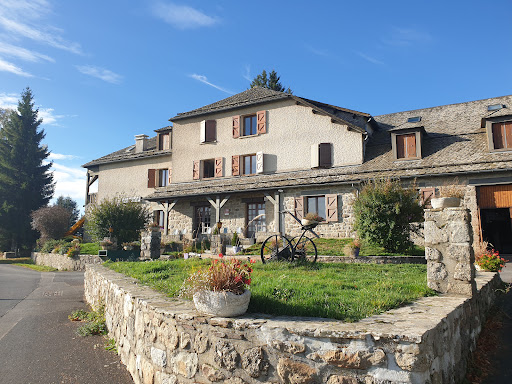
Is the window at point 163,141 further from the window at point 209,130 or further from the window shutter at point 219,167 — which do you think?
the window shutter at point 219,167

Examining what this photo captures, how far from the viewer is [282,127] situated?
→ 67.6 feet

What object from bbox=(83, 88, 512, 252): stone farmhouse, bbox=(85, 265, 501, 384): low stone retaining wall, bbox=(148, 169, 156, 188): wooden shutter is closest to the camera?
bbox=(85, 265, 501, 384): low stone retaining wall

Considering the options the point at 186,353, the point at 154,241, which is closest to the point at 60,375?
the point at 186,353

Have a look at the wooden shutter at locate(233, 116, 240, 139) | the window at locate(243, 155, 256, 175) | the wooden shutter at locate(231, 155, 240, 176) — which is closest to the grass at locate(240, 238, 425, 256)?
the window at locate(243, 155, 256, 175)

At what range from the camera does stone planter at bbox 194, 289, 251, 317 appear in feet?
12.5

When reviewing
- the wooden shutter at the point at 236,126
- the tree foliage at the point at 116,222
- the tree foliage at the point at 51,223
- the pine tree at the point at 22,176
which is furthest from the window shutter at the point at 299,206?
the pine tree at the point at 22,176

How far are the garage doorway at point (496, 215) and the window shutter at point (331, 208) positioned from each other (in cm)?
588

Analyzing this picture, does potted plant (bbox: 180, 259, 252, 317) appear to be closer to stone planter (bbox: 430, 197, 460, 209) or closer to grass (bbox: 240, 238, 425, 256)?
stone planter (bbox: 430, 197, 460, 209)

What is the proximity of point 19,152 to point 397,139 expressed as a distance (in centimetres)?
3235

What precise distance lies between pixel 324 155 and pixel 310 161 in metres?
0.78

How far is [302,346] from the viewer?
3.28 meters

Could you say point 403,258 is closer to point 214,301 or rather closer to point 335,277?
point 335,277

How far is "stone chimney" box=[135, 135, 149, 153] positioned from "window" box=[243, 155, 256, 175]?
1002cm

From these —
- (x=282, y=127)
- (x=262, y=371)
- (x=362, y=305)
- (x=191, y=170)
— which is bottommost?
(x=262, y=371)
